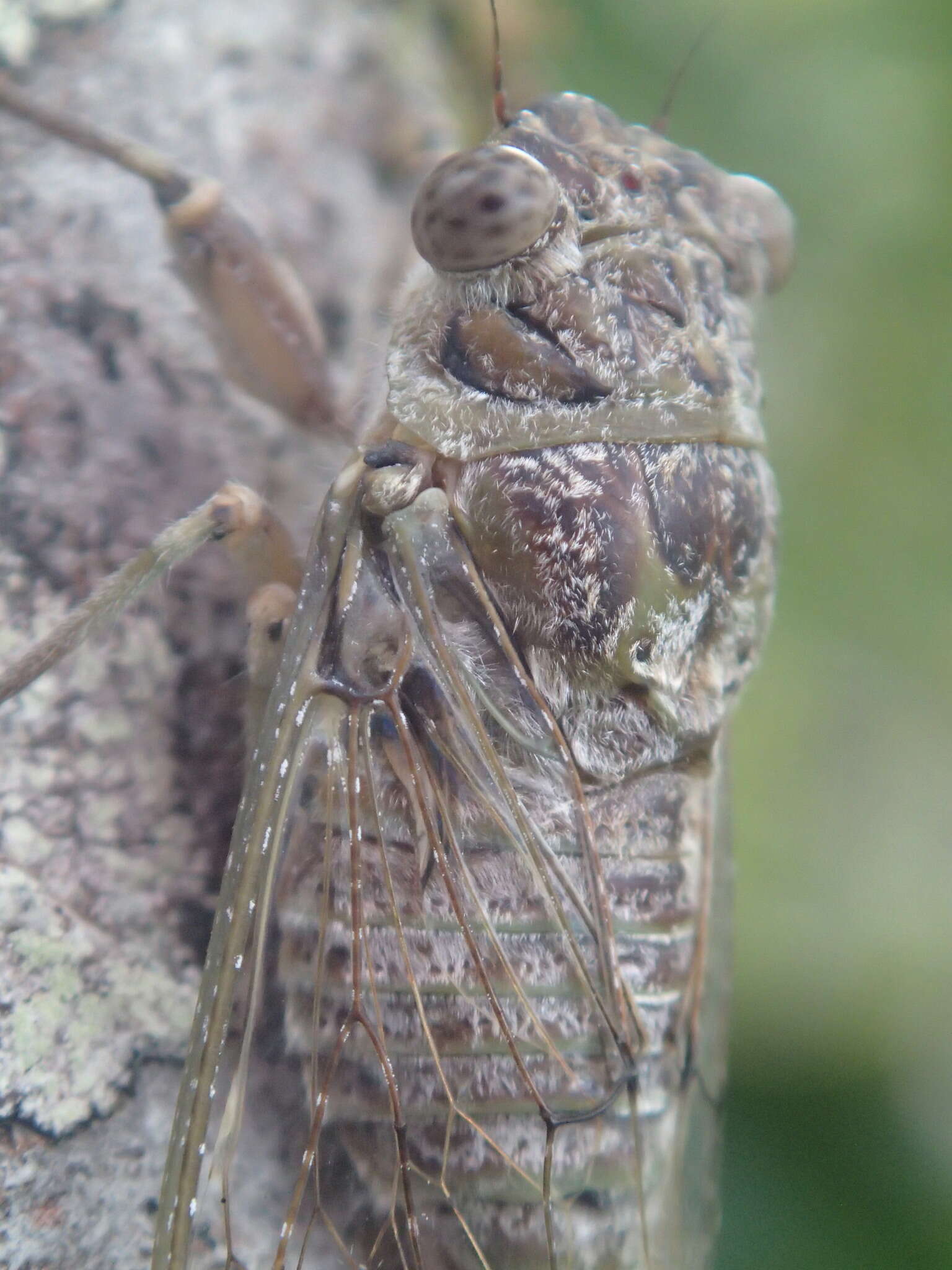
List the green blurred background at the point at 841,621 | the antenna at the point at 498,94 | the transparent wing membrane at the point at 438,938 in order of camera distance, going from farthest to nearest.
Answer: the green blurred background at the point at 841,621 → the antenna at the point at 498,94 → the transparent wing membrane at the point at 438,938

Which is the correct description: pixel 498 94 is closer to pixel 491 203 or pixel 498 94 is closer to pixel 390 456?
pixel 491 203

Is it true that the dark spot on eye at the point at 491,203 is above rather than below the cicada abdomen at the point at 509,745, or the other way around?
above

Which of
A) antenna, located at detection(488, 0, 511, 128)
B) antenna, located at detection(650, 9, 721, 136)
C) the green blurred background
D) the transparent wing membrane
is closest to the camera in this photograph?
the transparent wing membrane

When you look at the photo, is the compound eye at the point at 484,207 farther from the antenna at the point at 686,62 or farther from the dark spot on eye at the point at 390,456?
the antenna at the point at 686,62

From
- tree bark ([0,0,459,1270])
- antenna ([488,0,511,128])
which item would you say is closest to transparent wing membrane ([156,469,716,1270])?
tree bark ([0,0,459,1270])

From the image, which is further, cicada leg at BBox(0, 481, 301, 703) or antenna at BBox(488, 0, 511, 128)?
antenna at BBox(488, 0, 511, 128)

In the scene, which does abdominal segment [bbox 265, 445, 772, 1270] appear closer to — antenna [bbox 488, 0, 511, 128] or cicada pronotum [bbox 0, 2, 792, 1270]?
cicada pronotum [bbox 0, 2, 792, 1270]

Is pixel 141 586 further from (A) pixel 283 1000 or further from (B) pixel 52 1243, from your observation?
(B) pixel 52 1243

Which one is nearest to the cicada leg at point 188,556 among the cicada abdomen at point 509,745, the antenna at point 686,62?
the cicada abdomen at point 509,745

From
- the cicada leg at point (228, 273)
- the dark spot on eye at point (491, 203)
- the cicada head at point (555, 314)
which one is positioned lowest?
the cicada leg at point (228, 273)
